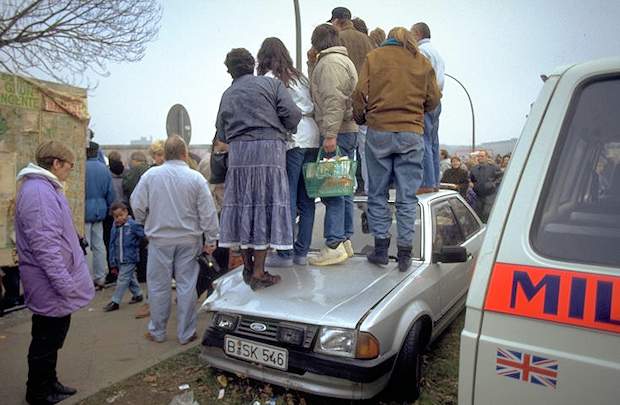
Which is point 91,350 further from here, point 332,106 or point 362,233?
point 332,106

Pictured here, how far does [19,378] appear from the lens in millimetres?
3836

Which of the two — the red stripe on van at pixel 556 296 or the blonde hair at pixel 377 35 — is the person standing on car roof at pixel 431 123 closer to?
the blonde hair at pixel 377 35

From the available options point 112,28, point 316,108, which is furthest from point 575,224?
point 112,28

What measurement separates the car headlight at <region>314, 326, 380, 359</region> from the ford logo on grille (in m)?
0.42

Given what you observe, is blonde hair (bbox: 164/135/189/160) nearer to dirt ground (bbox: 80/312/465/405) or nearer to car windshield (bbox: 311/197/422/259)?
car windshield (bbox: 311/197/422/259)

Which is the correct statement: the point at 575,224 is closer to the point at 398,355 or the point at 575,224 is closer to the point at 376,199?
the point at 398,355

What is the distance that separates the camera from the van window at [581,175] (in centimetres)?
156

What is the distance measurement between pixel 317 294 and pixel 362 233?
130 centimetres

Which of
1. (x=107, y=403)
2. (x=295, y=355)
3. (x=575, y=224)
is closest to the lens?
(x=575, y=224)

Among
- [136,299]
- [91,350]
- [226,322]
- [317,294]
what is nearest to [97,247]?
[136,299]

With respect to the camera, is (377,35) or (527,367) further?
(377,35)

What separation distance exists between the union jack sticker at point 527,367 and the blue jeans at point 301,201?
272 cm

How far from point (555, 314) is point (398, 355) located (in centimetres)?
171

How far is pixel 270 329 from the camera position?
3.07 meters
